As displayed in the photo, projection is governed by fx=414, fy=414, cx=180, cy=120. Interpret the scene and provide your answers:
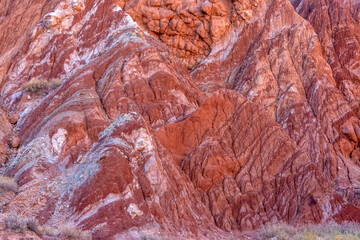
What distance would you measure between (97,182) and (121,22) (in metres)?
18.9

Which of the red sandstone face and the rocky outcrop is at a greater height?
the rocky outcrop

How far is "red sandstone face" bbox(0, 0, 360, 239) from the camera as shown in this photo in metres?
15.1

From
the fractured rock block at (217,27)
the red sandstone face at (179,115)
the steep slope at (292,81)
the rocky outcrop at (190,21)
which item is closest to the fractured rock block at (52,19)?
the red sandstone face at (179,115)

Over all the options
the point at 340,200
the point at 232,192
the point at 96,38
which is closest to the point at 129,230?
the point at 232,192

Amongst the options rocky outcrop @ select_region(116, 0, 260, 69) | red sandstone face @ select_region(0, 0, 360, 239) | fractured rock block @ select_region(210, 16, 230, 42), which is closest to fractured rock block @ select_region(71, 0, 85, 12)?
red sandstone face @ select_region(0, 0, 360, 239)

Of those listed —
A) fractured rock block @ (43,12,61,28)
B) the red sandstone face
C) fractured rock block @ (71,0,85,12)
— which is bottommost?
the red sandstone face

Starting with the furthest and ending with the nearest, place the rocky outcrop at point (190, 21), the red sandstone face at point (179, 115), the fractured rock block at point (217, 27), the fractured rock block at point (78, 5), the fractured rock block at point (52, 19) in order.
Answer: the rocky outcrop at point (190, 21) → the fractured rock block at point (217, 27) → the fractured rock block at point (78, 5) → the fractured rock block at point (52, 19) → the red sandstone face at point (179, 115)

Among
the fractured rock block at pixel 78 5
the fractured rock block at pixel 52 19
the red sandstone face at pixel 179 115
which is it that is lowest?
the red sandstone face at pixel 179 115

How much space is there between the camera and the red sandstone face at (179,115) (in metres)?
15.1

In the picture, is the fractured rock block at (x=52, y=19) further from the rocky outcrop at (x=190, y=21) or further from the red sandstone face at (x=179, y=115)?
the rocky outcrop at (x=190, y=21)

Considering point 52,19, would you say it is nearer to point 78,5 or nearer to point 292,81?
point 78,5

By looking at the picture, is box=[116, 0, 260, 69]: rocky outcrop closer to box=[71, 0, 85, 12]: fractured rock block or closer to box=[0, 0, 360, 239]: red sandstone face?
box=[0, 0, 360, 239]: red sandstone face

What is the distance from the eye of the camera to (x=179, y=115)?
23781 mm

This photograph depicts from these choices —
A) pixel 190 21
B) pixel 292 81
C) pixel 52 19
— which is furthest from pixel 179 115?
pixel 190 21
